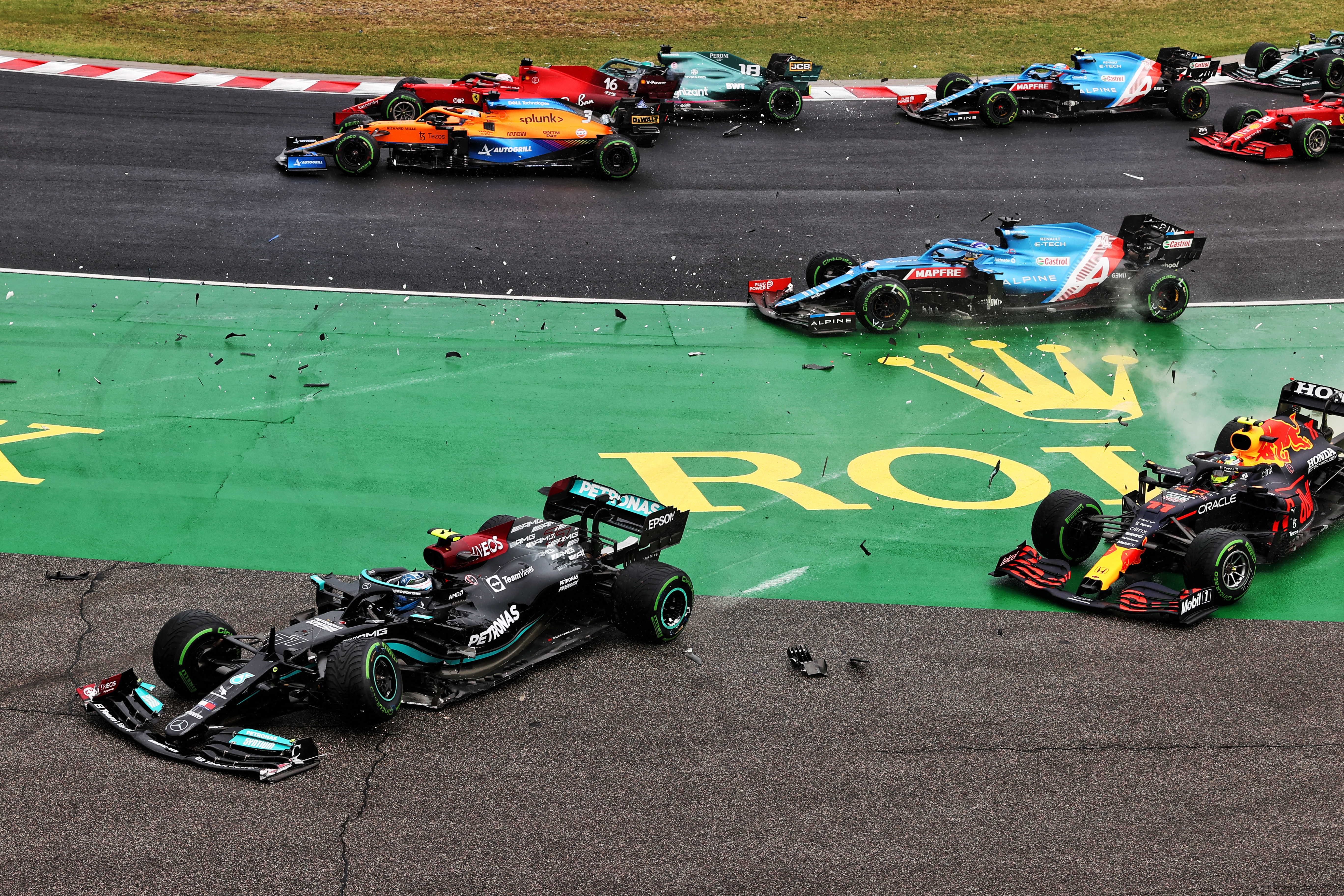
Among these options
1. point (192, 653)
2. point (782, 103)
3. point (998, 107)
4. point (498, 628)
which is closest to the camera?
point (192, 653)

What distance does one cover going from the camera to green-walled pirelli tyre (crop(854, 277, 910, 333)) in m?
18.4

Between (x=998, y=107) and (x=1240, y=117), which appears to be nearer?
(x=1240, y=117)

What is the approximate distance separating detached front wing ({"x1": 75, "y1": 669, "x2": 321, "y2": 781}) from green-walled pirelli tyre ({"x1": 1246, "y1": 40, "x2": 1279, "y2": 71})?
98.8ft

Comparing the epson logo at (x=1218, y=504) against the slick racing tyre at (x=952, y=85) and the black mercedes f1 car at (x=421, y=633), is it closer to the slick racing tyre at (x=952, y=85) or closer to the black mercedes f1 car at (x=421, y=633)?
the black mercedes f1 car at (x=421, y=633)

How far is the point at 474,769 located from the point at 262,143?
65.3 feet

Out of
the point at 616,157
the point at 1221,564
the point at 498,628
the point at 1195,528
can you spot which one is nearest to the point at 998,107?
the point at 616,157

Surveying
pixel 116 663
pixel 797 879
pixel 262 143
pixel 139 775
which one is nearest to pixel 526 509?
pixel 116 663

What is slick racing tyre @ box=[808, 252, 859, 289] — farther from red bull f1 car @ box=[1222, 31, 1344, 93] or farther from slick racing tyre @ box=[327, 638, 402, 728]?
red bull f1 car @ box=[1222, 31, 1344, 93]

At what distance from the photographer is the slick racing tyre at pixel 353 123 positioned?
81.6ft

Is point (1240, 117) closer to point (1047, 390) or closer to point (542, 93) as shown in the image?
point (1047, 390)

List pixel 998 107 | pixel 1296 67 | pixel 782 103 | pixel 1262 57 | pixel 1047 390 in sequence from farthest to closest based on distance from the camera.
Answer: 1. pixel 1262 57
2. pixel 1296 67
3. pixel 782 103
4. pixel 998 107
5. pixel 1047 390

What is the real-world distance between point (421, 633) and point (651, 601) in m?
1.91

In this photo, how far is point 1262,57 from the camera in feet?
104

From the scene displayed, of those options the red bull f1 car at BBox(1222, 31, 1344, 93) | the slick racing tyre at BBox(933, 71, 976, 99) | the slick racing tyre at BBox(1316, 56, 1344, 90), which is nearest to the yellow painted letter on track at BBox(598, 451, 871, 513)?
the slick racing tyre at BBox(933, 71, 976, 99)
